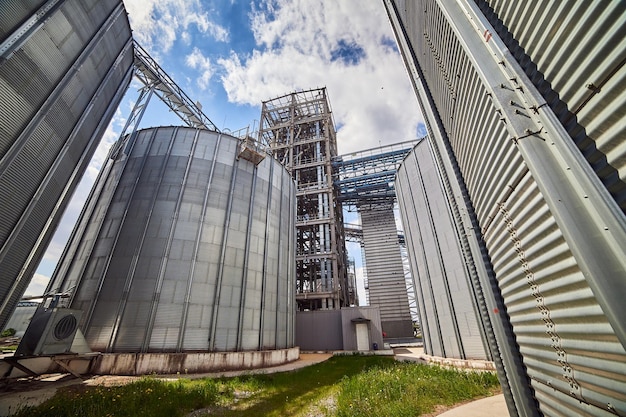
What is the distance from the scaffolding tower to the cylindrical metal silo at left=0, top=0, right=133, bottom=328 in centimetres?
2585

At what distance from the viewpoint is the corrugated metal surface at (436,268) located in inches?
622

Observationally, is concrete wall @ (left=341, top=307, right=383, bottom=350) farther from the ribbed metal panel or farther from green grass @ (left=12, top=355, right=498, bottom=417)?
the ribbed metal panel

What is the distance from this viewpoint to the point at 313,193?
1476 inches

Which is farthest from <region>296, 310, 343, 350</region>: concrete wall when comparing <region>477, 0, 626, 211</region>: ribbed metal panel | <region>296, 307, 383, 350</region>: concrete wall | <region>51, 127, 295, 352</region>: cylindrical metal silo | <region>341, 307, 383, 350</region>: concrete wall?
<region>477, 0, 626, 211</region>: ribbed metal panel

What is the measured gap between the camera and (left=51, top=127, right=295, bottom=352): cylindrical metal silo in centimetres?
1511

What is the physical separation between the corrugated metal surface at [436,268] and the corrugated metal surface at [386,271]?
14916 millimetres

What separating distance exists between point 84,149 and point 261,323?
1453 centimetres

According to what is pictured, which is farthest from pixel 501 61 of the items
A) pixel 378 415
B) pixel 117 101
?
pixel 117 101

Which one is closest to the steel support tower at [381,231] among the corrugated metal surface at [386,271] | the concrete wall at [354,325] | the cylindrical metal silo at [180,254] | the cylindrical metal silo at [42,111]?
the corrugated metal surface at [386,271]

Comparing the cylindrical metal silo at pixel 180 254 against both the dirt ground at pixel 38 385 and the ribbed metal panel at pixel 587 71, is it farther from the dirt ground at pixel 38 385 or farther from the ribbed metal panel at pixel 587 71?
the ribbed metal panel at pixel 587 71

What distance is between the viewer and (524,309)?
154 inches

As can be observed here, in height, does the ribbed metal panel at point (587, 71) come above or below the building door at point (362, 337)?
above

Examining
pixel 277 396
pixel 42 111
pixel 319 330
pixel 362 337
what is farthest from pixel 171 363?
pixel 362 337

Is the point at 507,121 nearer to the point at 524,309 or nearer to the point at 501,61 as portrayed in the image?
the point at 501,61
